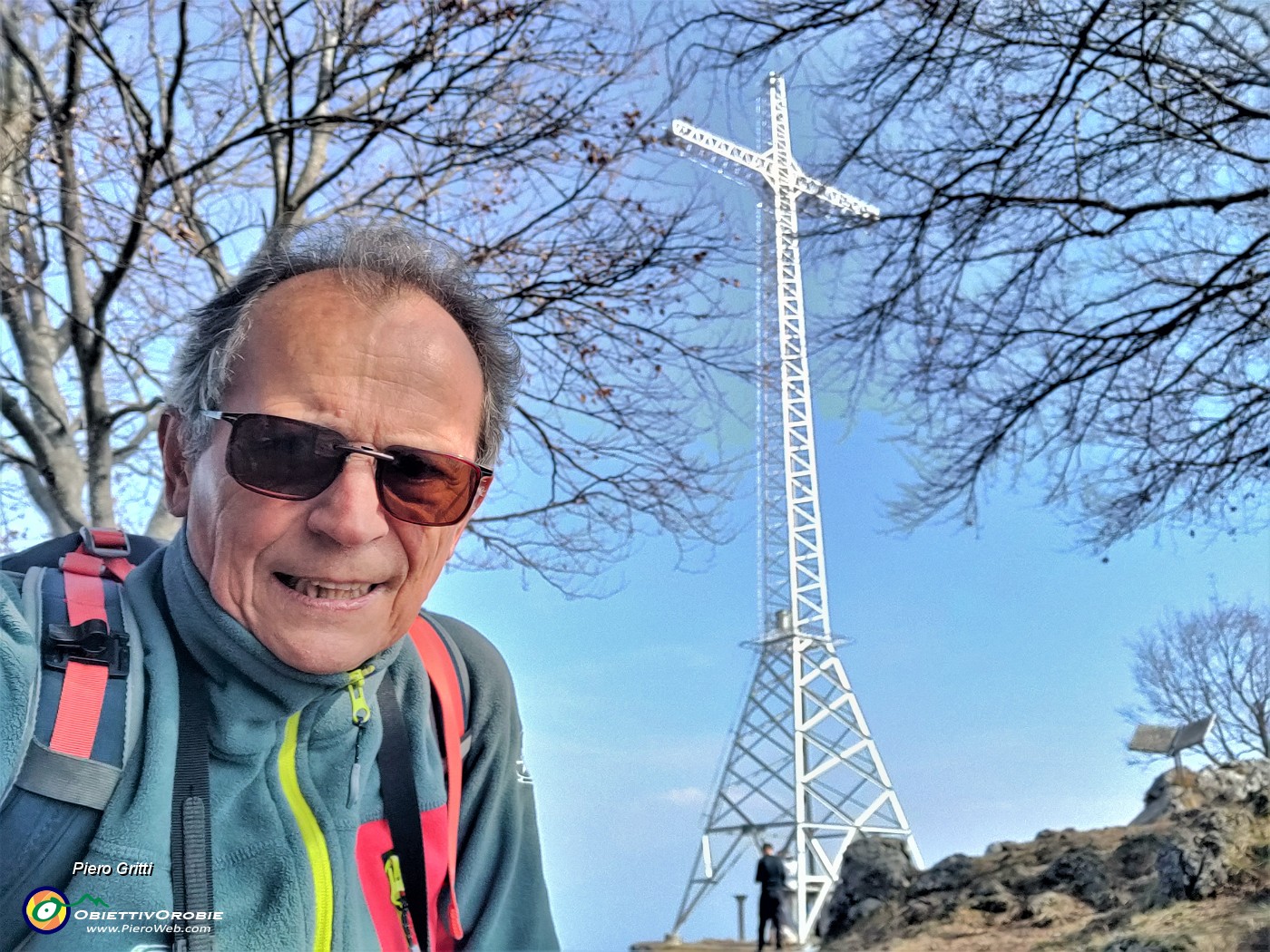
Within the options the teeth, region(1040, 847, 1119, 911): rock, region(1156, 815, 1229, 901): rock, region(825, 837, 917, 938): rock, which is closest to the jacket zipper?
the teeth

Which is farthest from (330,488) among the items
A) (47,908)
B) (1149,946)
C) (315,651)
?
(1149,946)

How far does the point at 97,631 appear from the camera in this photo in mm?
647

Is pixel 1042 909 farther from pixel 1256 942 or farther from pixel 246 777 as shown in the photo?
pixel 246 777

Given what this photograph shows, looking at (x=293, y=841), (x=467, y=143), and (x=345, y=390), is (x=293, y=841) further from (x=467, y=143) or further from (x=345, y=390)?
(x=467, y=143)

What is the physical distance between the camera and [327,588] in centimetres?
76

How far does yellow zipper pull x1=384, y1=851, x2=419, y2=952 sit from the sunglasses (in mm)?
322

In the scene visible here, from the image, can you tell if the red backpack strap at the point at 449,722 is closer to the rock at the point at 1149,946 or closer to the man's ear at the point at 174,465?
the man's ear at the point at 174,465

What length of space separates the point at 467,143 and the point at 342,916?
217cm

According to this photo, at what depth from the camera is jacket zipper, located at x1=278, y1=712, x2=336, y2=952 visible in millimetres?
748

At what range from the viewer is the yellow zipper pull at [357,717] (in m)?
0.79

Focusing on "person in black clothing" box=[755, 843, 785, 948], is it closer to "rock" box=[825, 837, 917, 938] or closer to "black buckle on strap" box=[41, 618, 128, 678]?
"rock" box=[825, 837, 917, 938]

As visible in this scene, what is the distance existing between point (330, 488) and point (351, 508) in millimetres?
25

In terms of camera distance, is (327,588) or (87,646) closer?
(87,646)

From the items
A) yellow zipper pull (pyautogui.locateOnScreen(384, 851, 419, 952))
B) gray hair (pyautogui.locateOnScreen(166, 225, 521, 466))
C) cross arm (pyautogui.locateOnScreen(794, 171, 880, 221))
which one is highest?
cross arm (pyautogui.locateOnScreen(794, 171, 880, 221))
